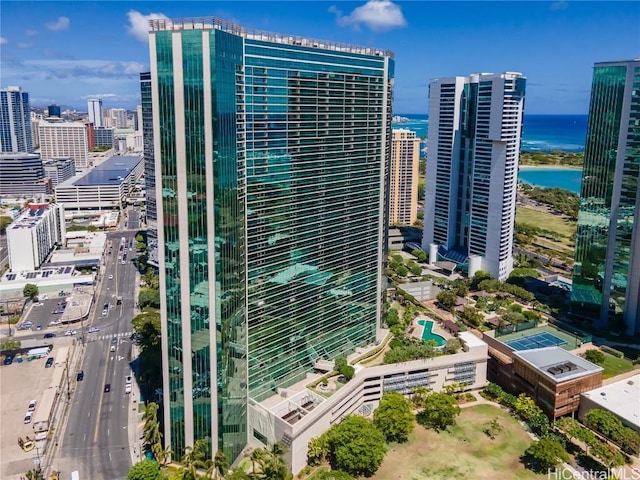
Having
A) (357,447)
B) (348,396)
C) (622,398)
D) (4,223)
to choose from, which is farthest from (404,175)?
(4,223)

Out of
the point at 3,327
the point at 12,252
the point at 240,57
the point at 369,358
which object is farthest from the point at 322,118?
the point at 12,252

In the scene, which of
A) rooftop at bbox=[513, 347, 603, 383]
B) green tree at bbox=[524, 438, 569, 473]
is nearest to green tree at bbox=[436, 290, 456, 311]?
rooftop at bbox=[513, 347, 603, 383]

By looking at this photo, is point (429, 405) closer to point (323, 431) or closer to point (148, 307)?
point (323, 431)

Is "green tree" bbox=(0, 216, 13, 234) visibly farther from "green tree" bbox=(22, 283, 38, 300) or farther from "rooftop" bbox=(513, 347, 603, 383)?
"rooftop" bbox=(513, 347, 603, 383)

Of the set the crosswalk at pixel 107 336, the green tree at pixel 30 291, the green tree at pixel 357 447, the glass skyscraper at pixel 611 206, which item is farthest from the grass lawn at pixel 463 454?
the green tree at pixel 30 291

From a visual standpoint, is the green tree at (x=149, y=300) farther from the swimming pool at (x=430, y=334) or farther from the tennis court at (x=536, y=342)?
the tennis court at (x=536, y=342)

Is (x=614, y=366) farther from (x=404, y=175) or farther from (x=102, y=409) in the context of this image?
(x=404, y=175)
